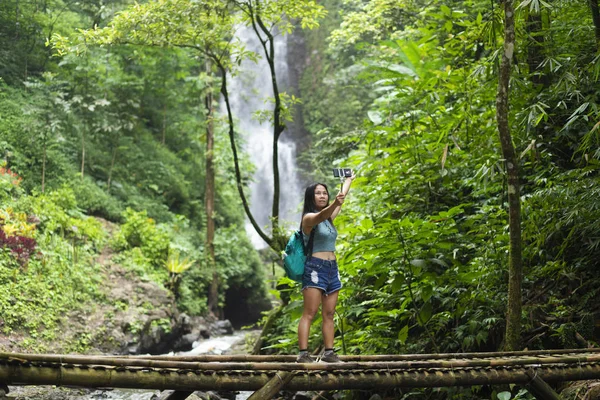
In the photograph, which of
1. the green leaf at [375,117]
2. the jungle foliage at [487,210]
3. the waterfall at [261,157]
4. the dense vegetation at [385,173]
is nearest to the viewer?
the jungle foliage at [487,210]

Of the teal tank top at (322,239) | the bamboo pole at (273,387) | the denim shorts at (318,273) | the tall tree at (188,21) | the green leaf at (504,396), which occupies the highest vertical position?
the tall tree at (188,21)

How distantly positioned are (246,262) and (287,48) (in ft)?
46.9

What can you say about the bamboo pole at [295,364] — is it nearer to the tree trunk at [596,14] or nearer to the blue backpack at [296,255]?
the blue backpack at [296,255]

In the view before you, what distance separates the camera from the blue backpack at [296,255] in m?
3.89

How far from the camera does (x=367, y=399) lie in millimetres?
5387

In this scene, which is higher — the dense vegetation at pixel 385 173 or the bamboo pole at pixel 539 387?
the dense vegetation at pixel 385 173

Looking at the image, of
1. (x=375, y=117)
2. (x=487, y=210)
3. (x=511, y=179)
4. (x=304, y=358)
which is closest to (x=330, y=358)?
(x=304, y=358)

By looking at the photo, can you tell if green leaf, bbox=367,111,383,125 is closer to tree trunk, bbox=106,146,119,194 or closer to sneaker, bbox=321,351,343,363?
sneaker, bbox=321,351,343,363

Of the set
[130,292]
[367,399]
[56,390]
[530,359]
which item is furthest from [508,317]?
[130,292]

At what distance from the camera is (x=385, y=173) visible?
6789 millimetres

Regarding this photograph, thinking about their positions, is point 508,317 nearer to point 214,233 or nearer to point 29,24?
point 29,24

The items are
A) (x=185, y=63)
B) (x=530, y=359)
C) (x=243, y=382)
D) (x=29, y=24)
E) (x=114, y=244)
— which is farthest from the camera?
(x=185, y=63)

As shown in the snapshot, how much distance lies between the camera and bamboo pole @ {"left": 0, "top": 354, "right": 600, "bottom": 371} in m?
2.88

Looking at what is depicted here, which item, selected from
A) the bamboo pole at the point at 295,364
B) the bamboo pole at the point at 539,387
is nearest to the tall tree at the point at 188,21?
the bamboo pole at the point at 295,364
